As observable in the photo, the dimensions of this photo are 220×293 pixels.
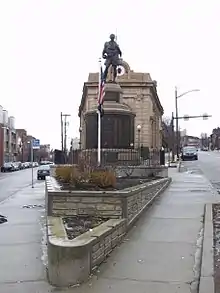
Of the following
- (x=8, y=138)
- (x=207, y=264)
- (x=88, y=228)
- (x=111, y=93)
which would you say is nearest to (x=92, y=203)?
(x=88, y=228)

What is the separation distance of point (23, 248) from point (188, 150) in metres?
65.5

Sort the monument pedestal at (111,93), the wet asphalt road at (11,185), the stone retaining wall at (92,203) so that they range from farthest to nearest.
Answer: the wet asphalt road at (11,185) → the monument pedestal at (111,93) → the stone retaining wall at (92,203)

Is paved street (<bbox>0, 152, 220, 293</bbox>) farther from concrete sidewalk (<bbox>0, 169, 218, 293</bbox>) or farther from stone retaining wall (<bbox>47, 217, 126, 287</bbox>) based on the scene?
stone retaining wall (<bbox>47, 217, 126, 287</bbox>)

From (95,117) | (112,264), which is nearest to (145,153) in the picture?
→ (95,117)

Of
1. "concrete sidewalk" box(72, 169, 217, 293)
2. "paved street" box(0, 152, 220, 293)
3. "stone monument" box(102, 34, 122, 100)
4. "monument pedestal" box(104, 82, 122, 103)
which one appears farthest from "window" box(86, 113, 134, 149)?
"concrete sidewalk" box(72, 169, 217, 293)

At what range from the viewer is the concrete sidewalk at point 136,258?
698 centimetres

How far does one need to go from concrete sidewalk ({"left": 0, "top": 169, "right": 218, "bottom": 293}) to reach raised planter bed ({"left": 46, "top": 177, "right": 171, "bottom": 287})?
20cm

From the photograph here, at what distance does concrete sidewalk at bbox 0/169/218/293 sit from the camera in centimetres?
698

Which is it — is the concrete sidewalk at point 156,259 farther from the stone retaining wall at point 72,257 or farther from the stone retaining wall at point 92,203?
the stone retaining wall at point 92,203

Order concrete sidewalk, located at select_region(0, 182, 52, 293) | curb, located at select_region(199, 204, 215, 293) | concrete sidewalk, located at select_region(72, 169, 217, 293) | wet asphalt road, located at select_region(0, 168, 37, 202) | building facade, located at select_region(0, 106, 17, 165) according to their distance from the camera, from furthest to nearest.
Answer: building facade, located at select_region(0, 106, 17, 165)
wet asphalt road, located at select_region(0, 168, 37, 202)
concrete sidewalk, located at select_region(0, 182, 52, 293)
concrete sidewalk, located at select_region(72, 169, 217, 293)
curb, located at select_region(199, 204, 215, 293)

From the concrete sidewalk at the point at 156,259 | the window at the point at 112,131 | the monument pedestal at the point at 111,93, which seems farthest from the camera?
the monument pedestal at the point at 111,93

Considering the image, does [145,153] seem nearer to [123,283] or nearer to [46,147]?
[123,283]

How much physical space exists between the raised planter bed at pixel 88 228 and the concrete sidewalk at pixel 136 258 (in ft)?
0.65

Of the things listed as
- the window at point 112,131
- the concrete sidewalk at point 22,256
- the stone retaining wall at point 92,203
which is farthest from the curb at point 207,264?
the window at point 112,131
